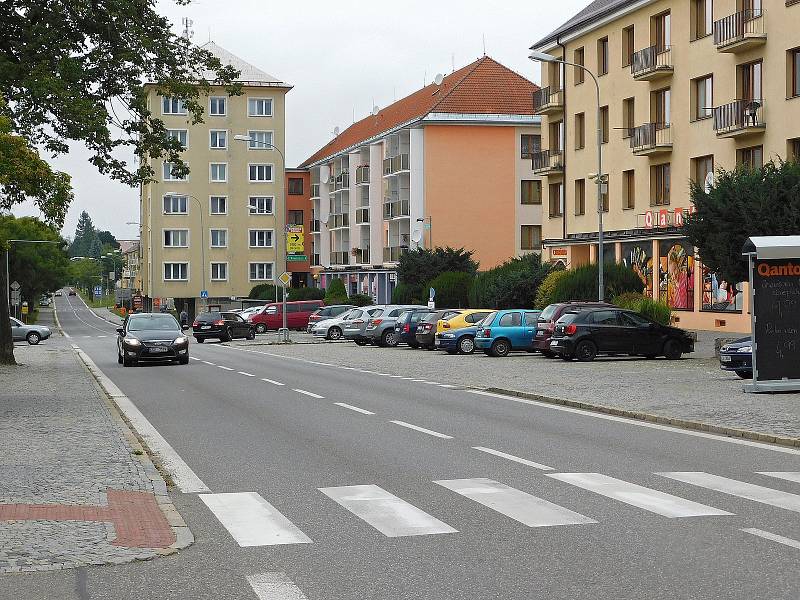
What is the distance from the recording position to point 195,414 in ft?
56.2

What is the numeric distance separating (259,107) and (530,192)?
110 ft

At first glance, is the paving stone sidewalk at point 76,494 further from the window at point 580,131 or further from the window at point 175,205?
the window at point 175,205

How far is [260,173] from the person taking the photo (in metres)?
103

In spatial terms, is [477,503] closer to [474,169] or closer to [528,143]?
[474,169]

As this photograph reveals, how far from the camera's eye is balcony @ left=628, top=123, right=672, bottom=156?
46.8 m

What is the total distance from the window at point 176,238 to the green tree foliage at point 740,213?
2949 inches

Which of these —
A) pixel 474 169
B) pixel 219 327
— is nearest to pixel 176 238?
pixel 474 169

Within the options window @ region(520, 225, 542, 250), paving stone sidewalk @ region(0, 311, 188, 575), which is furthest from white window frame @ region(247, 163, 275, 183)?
paving stone sidewalk @ region(0, 311, 188, 575)

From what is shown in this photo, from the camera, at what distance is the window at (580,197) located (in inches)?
2175

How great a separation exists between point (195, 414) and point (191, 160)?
279 feet

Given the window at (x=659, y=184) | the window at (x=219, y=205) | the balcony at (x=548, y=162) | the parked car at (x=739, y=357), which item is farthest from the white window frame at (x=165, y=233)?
the parked car at (x=739, y=357)

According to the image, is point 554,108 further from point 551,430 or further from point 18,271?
point 18,271

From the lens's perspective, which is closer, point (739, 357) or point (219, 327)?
point (739, 357)

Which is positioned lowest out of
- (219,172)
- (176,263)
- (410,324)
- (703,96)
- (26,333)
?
(26,333)
